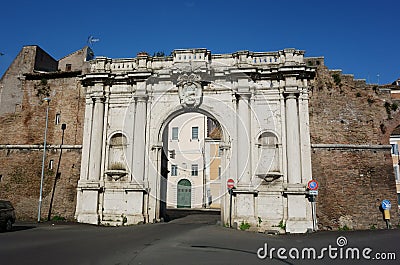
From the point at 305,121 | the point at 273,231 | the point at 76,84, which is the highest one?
the point at 76,84

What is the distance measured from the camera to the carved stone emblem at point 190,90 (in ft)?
51.0

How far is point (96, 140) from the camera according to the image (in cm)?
1590

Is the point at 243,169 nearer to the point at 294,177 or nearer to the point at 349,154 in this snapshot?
the point at 294,177

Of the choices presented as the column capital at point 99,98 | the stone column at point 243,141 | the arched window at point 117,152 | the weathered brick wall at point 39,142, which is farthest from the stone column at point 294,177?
the weathered brick wall at point 39,142

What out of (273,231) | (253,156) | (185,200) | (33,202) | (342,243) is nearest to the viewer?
(342,243)

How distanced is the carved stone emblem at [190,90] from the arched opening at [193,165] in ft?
51.9

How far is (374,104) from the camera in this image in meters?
15.2

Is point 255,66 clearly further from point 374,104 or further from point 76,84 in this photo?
point 76,84

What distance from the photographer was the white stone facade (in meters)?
14.3

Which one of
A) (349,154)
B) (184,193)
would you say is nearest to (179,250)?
(349,154)

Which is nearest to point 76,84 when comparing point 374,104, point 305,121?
point 305,121

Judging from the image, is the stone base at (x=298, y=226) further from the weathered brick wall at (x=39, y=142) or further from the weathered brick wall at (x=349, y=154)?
the weathered brick wall at (x=39, y=142)

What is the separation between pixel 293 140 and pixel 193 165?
65.1 ft

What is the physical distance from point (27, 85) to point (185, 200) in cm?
1860
